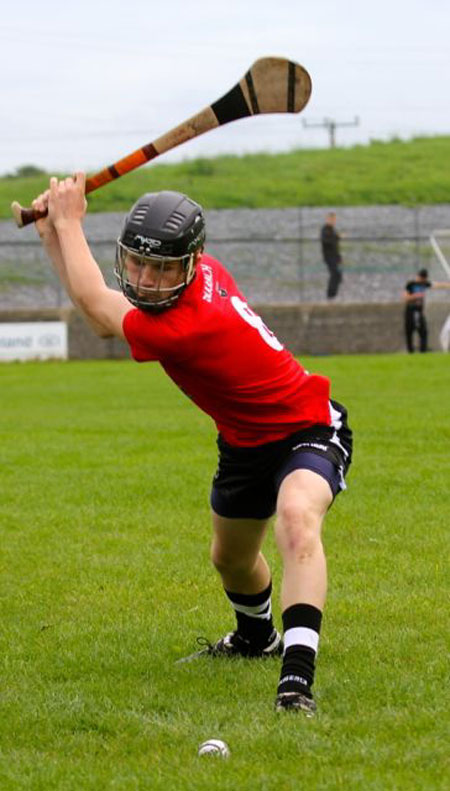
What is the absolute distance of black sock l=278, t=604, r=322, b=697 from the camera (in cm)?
556

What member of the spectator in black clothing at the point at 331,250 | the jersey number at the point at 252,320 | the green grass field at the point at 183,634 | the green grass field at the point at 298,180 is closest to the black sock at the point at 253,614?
the green grass field at the point at 183,634

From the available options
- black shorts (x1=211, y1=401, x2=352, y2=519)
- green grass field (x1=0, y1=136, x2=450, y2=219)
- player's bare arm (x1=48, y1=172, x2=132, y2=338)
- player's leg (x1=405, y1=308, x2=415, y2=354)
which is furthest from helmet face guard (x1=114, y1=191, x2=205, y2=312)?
green grass field (x1=0, y1=136, x2=450, y2=219)

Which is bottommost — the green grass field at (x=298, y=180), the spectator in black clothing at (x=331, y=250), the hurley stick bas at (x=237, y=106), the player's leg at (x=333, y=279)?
the green grass field at (x=298, y=180)

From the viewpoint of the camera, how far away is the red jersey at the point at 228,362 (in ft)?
18.8

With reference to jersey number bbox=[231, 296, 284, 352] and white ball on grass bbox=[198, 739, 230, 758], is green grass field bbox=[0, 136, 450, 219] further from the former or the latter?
white ball on grass bbox=[198, 739, 230, 758]

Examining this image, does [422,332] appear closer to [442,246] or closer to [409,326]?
[409,326]

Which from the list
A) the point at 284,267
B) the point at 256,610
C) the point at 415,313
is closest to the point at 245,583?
the point at 256,610

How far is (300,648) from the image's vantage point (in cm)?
559

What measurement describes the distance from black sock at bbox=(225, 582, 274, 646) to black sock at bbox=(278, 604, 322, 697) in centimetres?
112

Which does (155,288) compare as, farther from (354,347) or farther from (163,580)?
(354,347)

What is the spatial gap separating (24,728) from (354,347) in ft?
98.1

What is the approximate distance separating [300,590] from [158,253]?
1365 mm

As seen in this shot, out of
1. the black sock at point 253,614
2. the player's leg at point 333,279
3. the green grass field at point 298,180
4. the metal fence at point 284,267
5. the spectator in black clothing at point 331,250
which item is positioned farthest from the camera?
the green grass field at point 298,180

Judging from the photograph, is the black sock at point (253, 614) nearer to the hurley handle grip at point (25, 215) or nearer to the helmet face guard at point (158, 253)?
the helmet face guard at point (158, 253)
